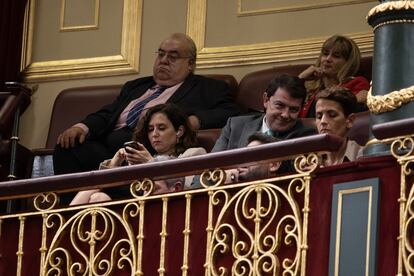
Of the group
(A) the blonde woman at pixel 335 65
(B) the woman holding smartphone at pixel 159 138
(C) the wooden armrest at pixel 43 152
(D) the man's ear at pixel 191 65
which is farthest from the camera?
(C) the wooden armrest at pixel 43 152

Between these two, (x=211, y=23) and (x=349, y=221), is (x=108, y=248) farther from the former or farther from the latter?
(x=211, y=23)

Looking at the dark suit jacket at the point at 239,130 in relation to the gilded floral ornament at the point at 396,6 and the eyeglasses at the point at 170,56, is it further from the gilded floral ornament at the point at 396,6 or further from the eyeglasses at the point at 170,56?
the gilded floral ornament at the point at 396,6

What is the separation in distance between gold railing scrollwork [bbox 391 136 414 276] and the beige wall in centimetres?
280

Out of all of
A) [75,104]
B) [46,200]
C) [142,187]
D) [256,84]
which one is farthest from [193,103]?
[142,187]

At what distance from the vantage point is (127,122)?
783 centimetres

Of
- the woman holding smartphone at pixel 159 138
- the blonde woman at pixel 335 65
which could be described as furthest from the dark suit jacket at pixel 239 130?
the blonde woman at pixel 335 65

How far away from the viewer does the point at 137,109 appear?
7.86 metres

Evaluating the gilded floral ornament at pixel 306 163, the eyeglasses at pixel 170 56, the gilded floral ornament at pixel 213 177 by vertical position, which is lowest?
the gilded floral ornament at pixel 213 177

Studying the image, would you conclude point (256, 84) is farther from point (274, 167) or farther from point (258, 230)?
point (258, 230)

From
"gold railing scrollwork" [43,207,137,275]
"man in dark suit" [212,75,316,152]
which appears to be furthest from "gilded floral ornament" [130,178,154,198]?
"man in dark suit" [212,75,316,152]

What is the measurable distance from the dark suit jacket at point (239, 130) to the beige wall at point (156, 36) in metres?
1.38

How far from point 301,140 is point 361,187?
0.29m

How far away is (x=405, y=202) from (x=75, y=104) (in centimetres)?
377

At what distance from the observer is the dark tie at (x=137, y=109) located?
307 inches
